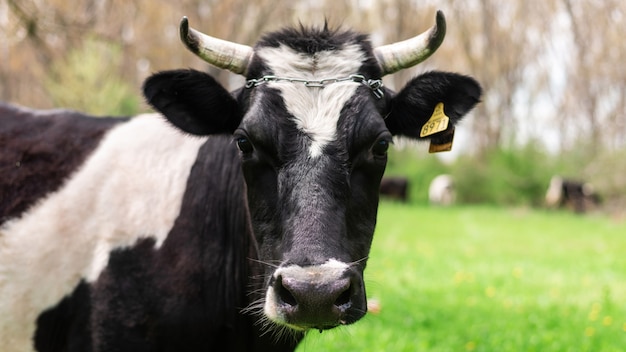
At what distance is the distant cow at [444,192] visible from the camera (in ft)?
94.7

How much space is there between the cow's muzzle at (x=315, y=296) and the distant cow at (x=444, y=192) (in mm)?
26494

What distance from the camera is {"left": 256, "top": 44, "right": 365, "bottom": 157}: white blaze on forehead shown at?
2.79 meters

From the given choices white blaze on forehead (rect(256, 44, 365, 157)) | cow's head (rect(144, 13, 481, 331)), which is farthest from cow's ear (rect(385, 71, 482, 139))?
white blaze on forehead (rect(256, 44, 365, 157))

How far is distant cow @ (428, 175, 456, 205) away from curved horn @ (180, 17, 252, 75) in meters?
25.9

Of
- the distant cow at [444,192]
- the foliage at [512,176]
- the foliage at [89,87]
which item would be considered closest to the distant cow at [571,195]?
the foliage at [512,176]

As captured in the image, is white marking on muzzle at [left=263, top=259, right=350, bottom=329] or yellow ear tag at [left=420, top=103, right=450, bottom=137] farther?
yellow ear tag at [left=420, top=103, right=450, bottom=137]

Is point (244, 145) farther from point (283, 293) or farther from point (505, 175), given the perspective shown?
point (505, 175)

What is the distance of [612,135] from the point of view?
71.3 ft

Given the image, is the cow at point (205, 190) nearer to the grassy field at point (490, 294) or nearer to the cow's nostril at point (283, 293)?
the cow's nostril at point (283, 293)

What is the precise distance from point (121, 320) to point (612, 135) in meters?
21.9

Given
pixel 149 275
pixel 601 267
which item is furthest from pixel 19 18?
pixel 601 267

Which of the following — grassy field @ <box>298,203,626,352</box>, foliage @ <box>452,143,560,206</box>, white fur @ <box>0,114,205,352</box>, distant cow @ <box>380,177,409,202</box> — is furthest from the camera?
foliage @ <box>452,143,560,206</box>

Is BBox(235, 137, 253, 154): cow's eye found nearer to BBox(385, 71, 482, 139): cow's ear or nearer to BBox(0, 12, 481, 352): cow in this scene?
BBox(0, 12, 481, 352): cow

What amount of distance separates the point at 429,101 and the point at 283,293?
1429 mm
